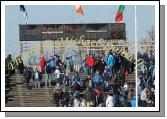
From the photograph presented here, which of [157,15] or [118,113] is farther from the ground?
[157,15]

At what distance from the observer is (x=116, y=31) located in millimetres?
29219

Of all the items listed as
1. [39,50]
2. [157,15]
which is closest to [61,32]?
[39,50]

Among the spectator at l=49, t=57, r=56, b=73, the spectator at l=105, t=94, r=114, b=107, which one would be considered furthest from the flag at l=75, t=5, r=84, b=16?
the spectator at l=105, t=94, r=114, b=107

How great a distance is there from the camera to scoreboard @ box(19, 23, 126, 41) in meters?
29.2

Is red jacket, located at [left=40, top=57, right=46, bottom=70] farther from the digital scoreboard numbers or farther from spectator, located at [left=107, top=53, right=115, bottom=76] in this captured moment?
the digital scoreboard numbers

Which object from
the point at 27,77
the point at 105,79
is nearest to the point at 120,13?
the point at 105,79

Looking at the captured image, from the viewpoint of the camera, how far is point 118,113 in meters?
29.1

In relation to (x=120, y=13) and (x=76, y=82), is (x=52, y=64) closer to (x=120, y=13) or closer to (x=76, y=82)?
(x=76, y=82)

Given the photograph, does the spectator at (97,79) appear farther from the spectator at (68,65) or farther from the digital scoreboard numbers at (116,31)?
the digital scoreboard numbers at (116,31)

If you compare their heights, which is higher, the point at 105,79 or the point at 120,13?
the point at 120,13

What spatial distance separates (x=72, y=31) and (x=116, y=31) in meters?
1.14

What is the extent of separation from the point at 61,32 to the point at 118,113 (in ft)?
8.45

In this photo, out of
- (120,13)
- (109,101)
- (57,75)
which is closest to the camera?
(120,13)

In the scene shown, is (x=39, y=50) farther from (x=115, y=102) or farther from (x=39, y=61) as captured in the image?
(x=115, y=102)
